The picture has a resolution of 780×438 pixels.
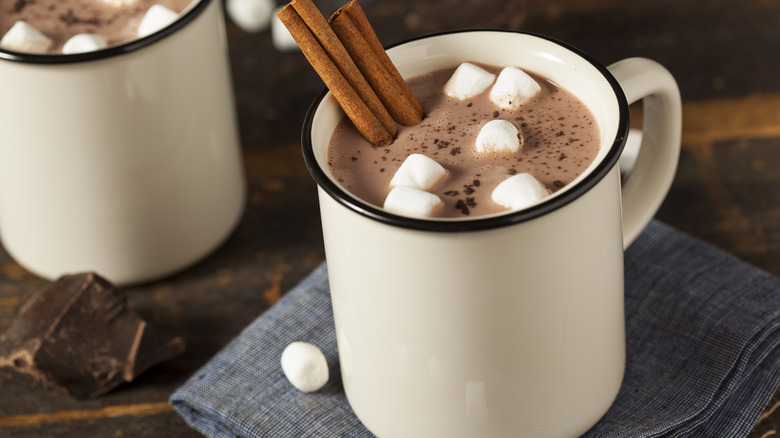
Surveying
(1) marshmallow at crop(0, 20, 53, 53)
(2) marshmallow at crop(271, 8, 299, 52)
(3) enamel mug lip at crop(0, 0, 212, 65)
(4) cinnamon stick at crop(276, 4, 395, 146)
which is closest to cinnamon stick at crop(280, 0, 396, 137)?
(4) cinnamon stick at crop(276, 4, 395, 146)

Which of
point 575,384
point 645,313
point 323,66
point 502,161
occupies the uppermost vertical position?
point 323,66

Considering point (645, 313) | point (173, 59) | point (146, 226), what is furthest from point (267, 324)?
point (645, 313)

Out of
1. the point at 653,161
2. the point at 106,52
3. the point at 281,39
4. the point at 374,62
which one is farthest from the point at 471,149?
the point at 281,39

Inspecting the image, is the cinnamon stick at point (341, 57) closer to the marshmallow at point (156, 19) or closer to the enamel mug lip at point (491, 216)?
the enamel mug lip at point (491, 216)

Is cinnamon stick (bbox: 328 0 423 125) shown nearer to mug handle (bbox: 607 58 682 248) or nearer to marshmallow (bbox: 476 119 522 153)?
marshmallow (bbox: 476 119 522 153)

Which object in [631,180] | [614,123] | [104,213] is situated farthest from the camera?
[104,213]

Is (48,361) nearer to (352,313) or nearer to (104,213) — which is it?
(104,213)

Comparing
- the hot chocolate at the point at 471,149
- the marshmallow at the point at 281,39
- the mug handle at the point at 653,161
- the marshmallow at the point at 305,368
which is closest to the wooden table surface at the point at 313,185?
the marshmallow at the point at 281,39
